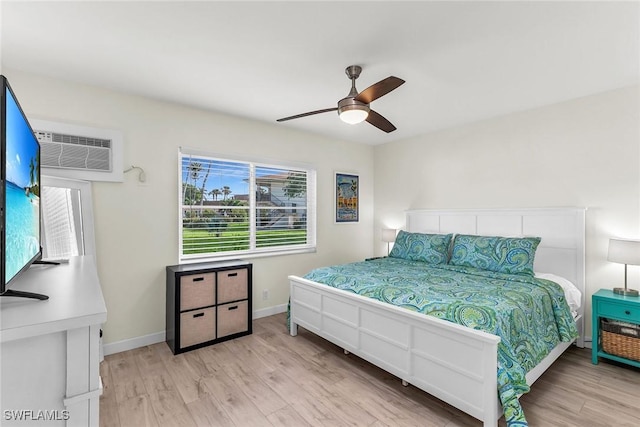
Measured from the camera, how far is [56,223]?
2248 mm

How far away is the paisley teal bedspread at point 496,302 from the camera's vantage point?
1.77 meters

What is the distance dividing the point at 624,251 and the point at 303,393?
287 centimetres

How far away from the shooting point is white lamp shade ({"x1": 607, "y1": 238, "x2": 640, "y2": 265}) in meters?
2.46

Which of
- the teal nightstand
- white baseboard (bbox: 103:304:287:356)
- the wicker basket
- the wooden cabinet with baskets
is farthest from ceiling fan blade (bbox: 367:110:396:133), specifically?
white baseboard (bbox: 103:304:287:356)

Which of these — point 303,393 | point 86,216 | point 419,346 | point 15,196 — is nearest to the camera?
point 15,196

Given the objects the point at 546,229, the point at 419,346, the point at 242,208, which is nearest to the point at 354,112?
the point at 419,346

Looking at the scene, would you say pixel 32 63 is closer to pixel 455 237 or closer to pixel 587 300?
pixel 455 237

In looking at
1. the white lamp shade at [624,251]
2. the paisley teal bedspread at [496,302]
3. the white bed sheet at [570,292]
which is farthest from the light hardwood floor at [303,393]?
the white lamp shade at [624,251]

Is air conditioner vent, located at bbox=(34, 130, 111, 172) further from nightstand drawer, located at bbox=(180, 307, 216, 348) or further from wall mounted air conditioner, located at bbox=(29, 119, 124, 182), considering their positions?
nightstand drawer, located at bbox=(180, 307, 216, 348)

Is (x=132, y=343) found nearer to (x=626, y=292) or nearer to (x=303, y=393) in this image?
(x=303, y=393)

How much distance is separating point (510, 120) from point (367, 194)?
7.33ft

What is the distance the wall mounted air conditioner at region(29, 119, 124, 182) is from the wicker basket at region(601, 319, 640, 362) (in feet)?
15.0

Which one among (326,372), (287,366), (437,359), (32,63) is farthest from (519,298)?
(32,63)

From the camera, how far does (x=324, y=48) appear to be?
210cm
